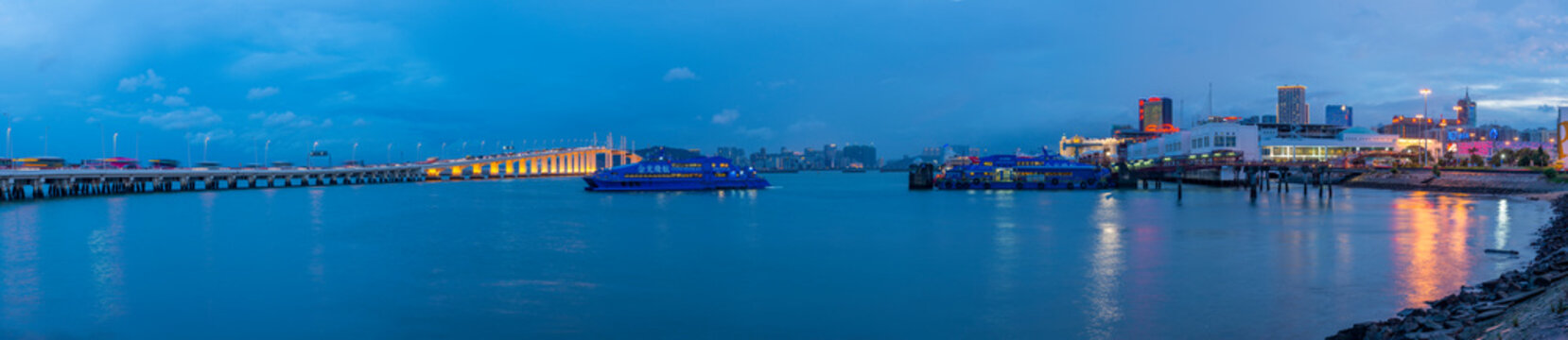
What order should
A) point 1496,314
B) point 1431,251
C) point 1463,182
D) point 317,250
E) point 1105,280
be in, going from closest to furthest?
point 1496,314 → point 1105,280 → point 1431,251 → point 317,250 → point 1463,182

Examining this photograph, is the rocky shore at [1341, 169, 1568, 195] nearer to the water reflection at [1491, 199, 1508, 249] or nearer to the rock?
the water reflection at [1491, 199, 1508, 249]

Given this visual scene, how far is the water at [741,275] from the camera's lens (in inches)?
536

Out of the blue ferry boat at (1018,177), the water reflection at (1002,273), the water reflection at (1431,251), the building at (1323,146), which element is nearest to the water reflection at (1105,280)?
the water reflection at (1002,273)

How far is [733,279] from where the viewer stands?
62.0 ft

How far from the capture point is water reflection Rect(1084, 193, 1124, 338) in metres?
13.4

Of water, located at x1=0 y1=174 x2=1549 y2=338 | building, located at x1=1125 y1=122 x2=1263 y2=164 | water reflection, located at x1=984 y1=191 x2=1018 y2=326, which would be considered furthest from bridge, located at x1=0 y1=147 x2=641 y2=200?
building, located at x1=1125 y1=122 x2=1263 y2=164

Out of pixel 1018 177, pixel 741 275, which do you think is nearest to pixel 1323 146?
pixel 1018 177

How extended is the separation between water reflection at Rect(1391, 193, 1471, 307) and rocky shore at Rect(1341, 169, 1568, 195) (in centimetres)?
1785

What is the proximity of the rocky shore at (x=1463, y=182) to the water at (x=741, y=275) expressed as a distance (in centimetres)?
1906

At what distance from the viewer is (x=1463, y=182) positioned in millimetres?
60719

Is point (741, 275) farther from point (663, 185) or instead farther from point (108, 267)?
point (663, 185)

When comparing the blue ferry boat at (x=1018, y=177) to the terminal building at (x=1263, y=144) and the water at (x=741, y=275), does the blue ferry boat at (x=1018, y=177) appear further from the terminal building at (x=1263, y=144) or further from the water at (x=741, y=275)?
the water at (x=741, y=275)

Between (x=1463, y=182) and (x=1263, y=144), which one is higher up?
→ (x=1263, y=144)

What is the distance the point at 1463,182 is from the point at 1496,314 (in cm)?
6412
